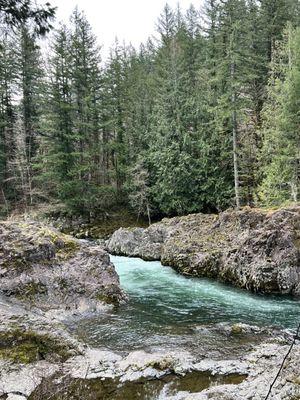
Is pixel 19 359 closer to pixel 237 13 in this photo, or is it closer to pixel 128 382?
pixel 128 382

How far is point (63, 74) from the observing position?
104 feet

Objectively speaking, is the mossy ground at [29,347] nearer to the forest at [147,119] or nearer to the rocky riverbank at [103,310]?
the rocky riverbank at [103,310]

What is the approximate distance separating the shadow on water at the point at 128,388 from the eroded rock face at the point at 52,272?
171 inches

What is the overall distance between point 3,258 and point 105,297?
309 centimetres

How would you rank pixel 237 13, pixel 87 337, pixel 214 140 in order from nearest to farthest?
pixel 87 337, pixel 237 13, pixel 214 140

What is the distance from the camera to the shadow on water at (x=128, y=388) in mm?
5059

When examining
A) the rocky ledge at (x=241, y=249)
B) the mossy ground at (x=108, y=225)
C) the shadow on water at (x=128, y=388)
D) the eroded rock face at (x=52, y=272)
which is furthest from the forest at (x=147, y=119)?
the shadow on water at (x=128, y=388)

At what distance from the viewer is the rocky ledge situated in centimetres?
1220

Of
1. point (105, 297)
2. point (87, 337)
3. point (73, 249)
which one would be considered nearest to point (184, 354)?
point (87, 337)

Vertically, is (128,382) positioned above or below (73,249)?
below

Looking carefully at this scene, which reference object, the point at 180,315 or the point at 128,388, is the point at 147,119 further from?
the point at 128,388

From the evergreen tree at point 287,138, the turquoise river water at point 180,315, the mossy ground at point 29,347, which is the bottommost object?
the turquoise river water at point 180,315

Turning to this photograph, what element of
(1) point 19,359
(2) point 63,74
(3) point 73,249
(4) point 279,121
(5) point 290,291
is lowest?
(5) point 290,291

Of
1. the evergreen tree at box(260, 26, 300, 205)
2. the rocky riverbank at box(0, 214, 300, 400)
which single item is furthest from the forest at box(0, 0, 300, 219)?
the rocky riverbank at box(0, 214, 300, 400)
